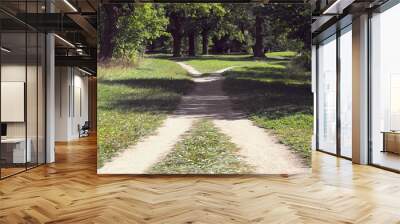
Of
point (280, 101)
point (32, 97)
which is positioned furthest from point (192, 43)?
point (32, 97)

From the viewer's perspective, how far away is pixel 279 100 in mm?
6934

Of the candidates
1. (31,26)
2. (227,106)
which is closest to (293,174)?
(227,106)

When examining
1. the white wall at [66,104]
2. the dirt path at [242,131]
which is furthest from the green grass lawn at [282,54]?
the white wall at [66,104]

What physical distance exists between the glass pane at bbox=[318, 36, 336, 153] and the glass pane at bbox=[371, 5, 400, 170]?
6.66ft

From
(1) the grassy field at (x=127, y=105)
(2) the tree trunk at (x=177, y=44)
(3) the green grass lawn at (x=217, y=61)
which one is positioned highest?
(2) the tree trunk at (x=177, y=44)

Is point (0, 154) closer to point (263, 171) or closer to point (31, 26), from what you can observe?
point (31, 26)

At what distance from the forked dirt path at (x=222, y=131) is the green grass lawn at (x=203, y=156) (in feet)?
0.31

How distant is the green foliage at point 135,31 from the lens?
686 centimetres

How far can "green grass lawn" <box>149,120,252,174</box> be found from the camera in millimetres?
6809

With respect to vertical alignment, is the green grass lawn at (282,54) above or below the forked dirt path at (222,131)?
above

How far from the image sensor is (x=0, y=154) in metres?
6.41

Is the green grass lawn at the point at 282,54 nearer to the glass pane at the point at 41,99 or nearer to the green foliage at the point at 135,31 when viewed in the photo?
the green foliage at the point at 135,31

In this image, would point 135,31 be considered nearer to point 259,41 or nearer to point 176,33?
point 176,33

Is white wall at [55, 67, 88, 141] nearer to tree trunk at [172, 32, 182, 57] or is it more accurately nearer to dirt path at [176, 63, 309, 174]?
tree trunk at [172, 32, 182, 57]
